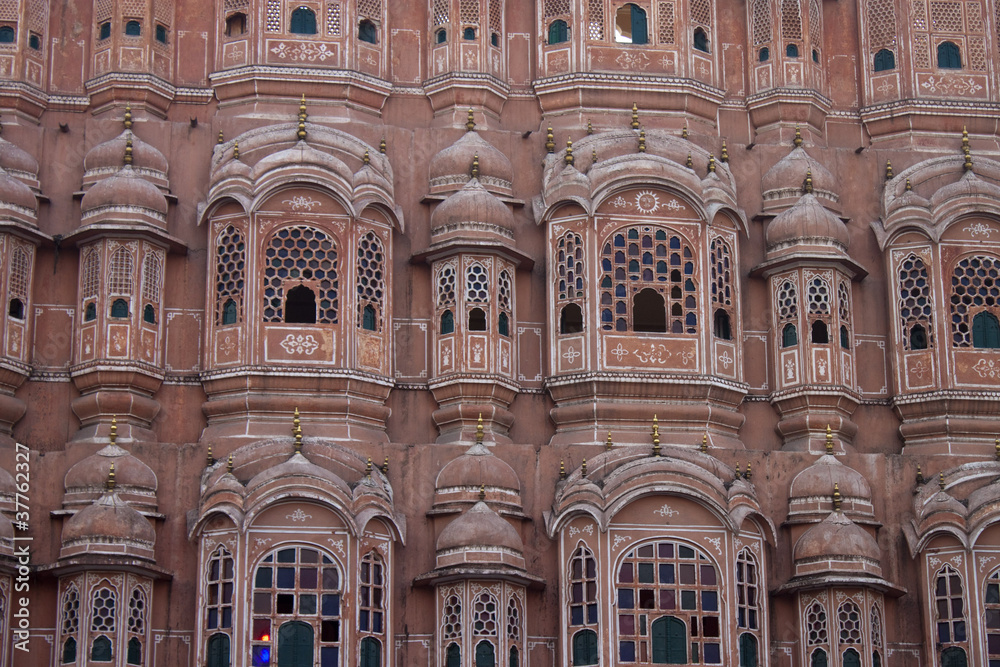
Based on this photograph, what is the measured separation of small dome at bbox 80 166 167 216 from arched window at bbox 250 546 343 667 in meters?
5.47

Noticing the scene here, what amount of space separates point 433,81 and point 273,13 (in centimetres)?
256

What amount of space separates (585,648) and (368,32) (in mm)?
10045

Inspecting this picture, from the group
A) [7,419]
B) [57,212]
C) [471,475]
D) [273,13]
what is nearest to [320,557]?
[471,475]

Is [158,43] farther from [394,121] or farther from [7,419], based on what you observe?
[7,419]

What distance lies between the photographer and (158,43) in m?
30.2

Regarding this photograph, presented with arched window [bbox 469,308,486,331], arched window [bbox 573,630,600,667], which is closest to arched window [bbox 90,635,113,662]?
arched window [bbox 573,630,600,667]

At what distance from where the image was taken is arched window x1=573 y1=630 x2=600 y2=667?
26263 mm

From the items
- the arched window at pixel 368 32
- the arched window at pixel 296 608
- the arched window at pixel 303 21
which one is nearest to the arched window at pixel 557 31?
the arched window at pixel 368 32

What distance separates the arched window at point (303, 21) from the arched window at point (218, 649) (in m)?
9.36

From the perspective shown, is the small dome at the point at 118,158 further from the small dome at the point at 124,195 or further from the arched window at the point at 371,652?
the arched window at the point at 371,652

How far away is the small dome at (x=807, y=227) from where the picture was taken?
95.7ft

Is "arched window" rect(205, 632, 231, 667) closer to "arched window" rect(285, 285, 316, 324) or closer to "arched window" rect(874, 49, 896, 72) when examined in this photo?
"arched window" rect(285, 285, 316, 324)

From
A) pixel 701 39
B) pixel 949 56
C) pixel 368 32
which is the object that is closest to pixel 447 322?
pixel 368 32

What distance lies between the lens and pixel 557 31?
101 feet
